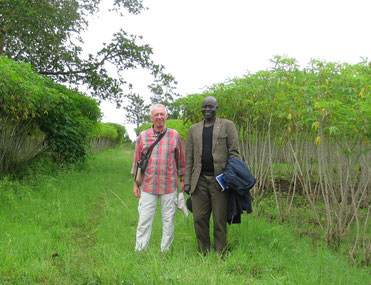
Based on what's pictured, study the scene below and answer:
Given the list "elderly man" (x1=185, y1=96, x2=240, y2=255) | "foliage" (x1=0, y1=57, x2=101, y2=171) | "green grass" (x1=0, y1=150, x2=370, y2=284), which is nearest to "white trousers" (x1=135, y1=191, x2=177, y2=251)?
"green grass" (x1=0, y1=150, x2=370, y2=284)

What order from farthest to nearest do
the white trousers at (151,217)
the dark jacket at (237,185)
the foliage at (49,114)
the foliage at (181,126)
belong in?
the foliage at (181,126), the foliage at (49,114), the white trousers at (151,217), the dark jacket at (237,185)

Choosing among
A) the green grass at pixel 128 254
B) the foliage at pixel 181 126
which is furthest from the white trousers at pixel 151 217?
the foliage at pixel 181 126

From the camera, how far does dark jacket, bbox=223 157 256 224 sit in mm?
3633

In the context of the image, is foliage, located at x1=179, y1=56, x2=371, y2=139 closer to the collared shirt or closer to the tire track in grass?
the collared shirt

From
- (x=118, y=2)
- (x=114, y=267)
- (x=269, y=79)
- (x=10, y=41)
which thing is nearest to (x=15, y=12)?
(x=10, y=41)

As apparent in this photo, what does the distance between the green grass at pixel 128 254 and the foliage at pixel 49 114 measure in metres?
2.10

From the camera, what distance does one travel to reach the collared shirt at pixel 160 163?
12.9 ft

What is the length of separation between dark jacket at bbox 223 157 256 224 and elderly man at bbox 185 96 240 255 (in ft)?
0.26

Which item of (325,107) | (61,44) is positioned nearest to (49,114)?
(61,44)

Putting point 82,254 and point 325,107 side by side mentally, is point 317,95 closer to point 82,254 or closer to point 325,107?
point 325,107

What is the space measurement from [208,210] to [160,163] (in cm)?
85

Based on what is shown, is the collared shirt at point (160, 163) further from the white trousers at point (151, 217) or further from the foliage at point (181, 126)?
the foliage at point (181, 126)

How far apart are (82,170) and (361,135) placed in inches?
394

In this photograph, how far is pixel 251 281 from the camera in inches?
128
